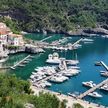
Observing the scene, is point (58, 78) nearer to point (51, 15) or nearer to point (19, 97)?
point (19, 97)

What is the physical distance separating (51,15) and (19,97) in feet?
181

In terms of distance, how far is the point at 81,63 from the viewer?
63.7 metres

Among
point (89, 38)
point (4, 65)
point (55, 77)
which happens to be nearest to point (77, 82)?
point (55, 77)

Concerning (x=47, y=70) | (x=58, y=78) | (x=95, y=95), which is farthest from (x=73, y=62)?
(x=95, y=95)

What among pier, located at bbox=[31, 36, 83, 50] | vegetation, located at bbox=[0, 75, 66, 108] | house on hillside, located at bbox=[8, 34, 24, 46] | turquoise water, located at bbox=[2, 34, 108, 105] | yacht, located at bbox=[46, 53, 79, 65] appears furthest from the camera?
pier, located at bbox=[31, 36, 83, 50]

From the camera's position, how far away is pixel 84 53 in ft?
231

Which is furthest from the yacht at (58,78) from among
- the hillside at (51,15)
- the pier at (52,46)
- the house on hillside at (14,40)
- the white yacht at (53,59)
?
the hillside at (51,15)

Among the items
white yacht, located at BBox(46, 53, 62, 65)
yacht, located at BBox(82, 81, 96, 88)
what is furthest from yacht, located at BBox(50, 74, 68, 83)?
white yacht, located at BBox(46, 53, 62, 65)

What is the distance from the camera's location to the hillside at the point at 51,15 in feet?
289

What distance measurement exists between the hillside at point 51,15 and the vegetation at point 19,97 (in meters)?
41.2

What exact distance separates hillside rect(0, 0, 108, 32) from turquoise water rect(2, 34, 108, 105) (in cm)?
567

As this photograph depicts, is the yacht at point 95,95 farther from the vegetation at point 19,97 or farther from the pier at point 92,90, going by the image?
the vegetation at point 19,97

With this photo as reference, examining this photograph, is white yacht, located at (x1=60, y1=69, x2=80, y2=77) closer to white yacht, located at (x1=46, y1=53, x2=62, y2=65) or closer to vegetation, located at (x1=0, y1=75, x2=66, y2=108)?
white yacht, located at (x1=46, y1=53, x2=62, y2=65)

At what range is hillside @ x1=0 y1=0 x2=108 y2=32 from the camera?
88.0 meters
